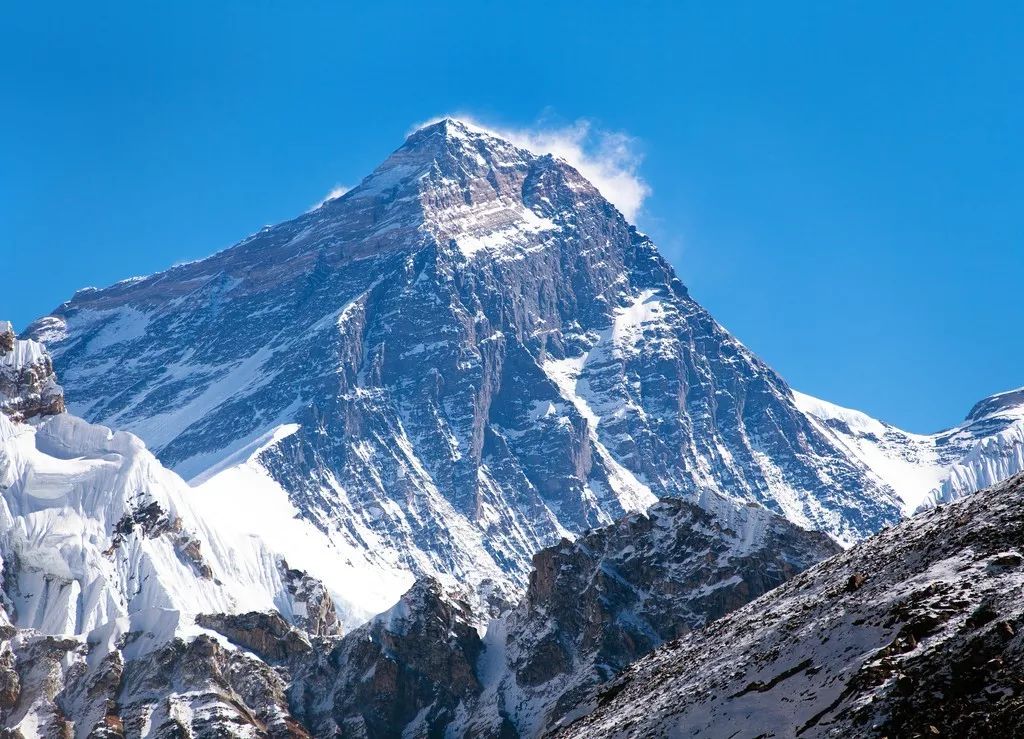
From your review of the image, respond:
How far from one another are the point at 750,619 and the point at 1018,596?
3551 cm

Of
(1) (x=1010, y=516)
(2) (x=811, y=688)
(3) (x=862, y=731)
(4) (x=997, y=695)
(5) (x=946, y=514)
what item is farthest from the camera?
(5) (x=946, y=514)

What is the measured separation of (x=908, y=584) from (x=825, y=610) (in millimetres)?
7650

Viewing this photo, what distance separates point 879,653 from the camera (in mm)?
Answer: 80625

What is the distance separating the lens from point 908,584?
291 ft

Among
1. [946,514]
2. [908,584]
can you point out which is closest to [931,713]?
[908,584]

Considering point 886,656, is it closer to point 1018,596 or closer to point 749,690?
point 1018,596

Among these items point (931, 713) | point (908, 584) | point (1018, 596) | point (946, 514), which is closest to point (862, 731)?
point (931, 713)

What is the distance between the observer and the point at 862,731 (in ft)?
244

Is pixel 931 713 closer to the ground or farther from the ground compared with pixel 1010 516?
closer to the ground

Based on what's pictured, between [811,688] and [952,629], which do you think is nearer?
[952,629]

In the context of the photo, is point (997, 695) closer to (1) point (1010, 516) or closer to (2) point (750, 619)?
(1) point (1010, 516)

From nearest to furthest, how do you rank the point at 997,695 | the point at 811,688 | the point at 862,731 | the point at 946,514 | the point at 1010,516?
the point at 997,695
the point at 862,731
the point at 811,688
the point at 1010,516
the point at 946,514

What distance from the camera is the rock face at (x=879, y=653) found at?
7269 centimetres

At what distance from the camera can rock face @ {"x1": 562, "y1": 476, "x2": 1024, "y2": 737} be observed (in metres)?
72.7
